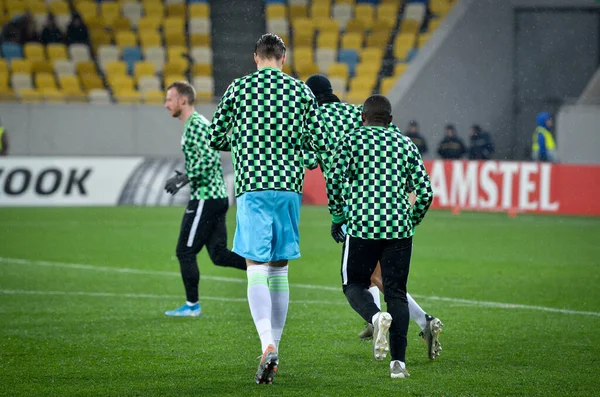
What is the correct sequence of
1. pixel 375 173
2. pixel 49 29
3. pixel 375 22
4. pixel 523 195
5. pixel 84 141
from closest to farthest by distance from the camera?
pixel 375 173, pixel 523 195, pixel 84 141, pixel 49 29, pixel 375 22

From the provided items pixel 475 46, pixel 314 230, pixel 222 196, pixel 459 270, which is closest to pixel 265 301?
pixel 222 196

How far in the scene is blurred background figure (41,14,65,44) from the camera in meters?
29.0

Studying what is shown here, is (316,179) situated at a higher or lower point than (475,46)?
lower

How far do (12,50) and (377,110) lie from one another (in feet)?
79.4

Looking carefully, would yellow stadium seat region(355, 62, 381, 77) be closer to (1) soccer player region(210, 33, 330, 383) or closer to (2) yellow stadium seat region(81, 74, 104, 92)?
(2) yellow stadium seat region(81, 74, 104, 92)

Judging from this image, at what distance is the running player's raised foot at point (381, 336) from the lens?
6.39 m

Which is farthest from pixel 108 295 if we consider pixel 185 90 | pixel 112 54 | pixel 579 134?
pixel 112 54

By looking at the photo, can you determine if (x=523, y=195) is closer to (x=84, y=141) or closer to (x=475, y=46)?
(x=475, y=46)

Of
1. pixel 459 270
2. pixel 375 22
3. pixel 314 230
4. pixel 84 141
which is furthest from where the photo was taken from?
pixel 375 22

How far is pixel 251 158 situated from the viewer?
6.67 metres

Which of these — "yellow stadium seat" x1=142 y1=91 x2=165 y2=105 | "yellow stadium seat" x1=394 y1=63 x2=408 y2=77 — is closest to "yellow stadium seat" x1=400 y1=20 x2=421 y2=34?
"yellow stadium seat" x1=394 y1=63 x2=408 y2=77

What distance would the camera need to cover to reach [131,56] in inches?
1157

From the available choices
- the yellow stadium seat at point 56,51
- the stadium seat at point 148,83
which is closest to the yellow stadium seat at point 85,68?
the yellow stadium seat at point 56,51

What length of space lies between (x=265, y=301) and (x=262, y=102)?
4.04ft
